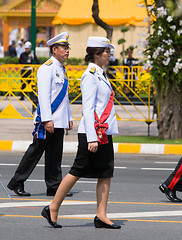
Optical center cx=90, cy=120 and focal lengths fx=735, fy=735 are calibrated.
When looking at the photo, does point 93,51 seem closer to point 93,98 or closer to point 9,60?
point 93,98

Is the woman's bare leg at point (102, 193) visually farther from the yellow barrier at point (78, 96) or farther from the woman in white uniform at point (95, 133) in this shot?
the yellow barrier at point (78, 96)

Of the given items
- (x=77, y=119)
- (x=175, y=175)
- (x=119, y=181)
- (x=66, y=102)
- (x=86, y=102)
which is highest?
(x=86, y=102)

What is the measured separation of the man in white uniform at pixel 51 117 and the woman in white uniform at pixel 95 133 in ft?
4.98

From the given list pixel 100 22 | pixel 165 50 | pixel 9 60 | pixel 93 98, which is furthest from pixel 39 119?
pixel 9 60

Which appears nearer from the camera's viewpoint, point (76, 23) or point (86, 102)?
point (86, 102)

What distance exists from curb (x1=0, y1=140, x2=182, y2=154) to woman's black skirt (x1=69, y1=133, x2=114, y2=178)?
630 cm

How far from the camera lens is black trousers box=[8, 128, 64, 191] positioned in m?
8.06

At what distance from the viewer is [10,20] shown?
139 feet

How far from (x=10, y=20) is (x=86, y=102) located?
36.9 metres

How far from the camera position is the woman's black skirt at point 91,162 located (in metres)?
6.27

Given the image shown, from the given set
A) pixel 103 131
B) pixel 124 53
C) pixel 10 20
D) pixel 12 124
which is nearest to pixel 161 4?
pixel 12 124

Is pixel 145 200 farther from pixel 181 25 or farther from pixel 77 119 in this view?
pixel 77 119

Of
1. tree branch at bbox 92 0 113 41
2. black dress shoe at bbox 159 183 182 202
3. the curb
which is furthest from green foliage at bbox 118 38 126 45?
black dress shoe at bbox 159 183 182 202

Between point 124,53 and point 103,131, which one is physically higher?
point 103,131
